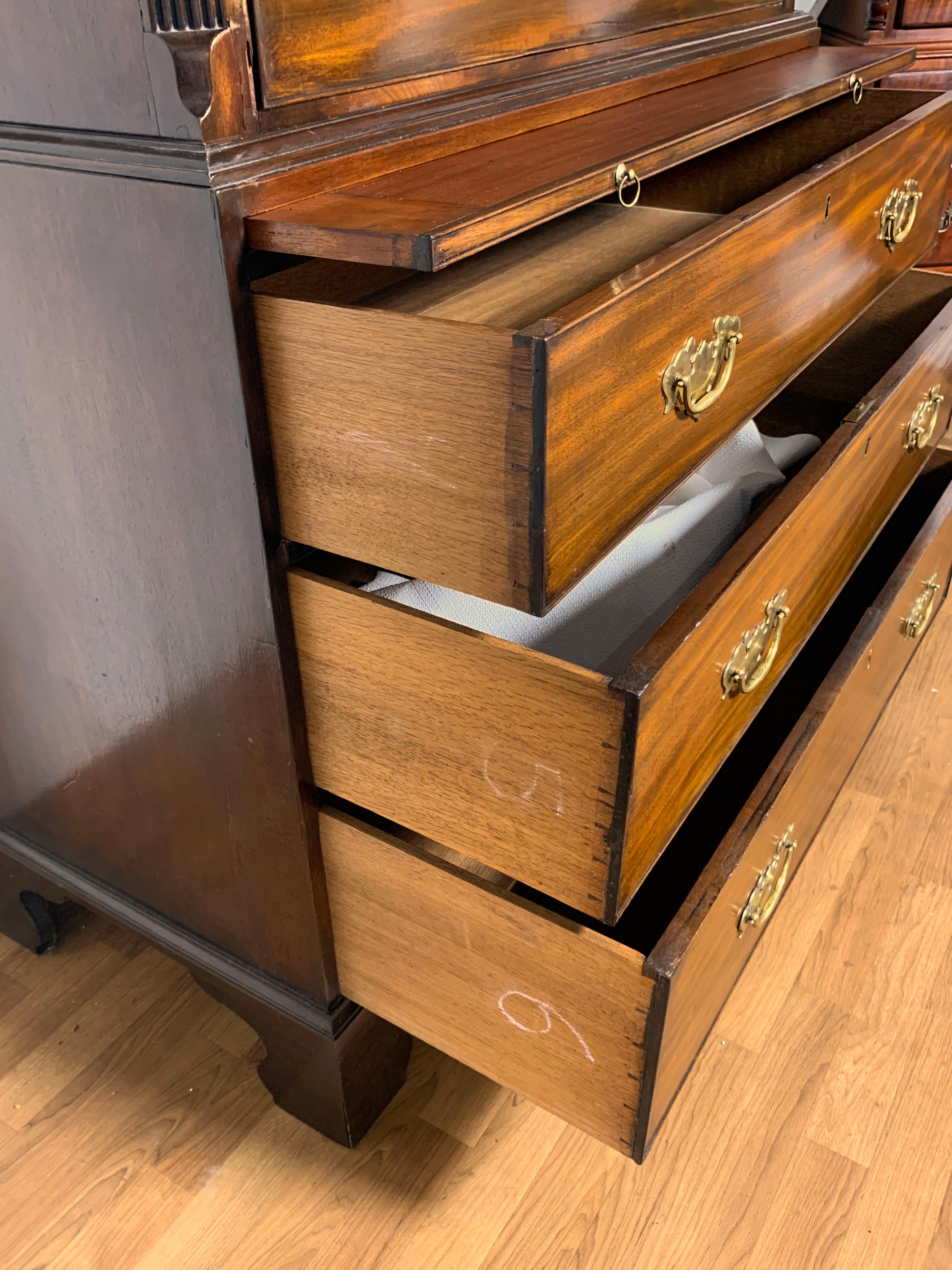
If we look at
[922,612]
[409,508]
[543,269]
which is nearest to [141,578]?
[409,508]

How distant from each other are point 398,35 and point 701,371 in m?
0.24

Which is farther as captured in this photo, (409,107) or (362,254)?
(409,107)

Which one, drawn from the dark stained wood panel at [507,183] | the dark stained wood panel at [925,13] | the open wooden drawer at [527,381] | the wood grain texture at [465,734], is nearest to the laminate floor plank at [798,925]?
the wood grain texture at [465,734]

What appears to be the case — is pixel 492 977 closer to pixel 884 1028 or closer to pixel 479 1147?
pixel 479 1147

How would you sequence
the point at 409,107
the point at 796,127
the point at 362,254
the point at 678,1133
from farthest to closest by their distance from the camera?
1. the point at 796,127
2. the point at 678,1133
3. the point at 409,107
4. the point at 362,254

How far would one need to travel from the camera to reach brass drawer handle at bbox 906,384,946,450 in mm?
979

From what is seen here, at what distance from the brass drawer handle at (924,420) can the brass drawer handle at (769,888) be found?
0.43 meters

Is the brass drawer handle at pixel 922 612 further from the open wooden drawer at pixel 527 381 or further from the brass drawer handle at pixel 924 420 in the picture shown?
the open wooden drawer at pixel 527 381

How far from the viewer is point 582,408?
47 cm

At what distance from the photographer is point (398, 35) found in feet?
1.79

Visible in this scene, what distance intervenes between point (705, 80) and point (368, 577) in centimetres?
51

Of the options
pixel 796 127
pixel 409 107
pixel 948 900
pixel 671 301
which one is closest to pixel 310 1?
pixel 409 107

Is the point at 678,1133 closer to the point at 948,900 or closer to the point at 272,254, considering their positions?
the point at 948,900

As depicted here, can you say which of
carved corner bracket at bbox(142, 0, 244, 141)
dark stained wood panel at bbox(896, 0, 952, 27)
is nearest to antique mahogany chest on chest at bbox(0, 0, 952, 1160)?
carved corner bracket at bbox(142, 0, 244, 141)
